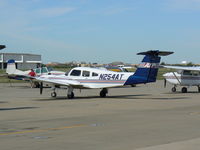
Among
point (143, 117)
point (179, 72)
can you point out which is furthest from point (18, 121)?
point (179, 72)

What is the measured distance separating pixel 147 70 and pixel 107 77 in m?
2.56

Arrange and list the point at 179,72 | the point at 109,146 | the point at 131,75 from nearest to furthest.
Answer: the point at 109,146
the point at 131,75
the point at 179,72

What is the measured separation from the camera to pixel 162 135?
10.6m

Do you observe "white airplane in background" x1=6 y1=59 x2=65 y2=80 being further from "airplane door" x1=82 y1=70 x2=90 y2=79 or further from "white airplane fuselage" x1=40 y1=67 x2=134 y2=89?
"airplane door" x1=82 y1=70 x2=90 y2=79

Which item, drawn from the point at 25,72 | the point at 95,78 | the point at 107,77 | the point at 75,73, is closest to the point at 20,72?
the point at 25,72

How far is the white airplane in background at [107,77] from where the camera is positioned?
2428cm

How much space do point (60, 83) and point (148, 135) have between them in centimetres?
1507

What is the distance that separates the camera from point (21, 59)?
14338 cm

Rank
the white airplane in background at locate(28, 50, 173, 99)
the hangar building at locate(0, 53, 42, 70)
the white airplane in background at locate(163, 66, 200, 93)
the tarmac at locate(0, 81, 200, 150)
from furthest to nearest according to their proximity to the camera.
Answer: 1. the hangar building at locate(0, 53, 42, 70)
2. the white airplane in background at locate(163, 66, 200, 93)
3. the white airplane in background at locate(28, 50, 173, 99)
4. the tarmac at locate(0, 81, 200, 150)

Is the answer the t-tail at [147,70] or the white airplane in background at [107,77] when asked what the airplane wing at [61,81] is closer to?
the white airplane in background at [107,77]

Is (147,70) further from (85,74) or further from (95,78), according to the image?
(85,74)

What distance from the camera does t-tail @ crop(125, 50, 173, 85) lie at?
24172 millimetres

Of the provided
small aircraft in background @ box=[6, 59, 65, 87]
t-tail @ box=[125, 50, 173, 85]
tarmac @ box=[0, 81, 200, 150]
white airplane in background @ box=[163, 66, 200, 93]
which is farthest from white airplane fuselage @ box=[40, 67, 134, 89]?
small aircraft in background @ box=[6, 59, 65, 87]

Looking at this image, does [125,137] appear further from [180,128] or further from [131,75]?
[131,75]
